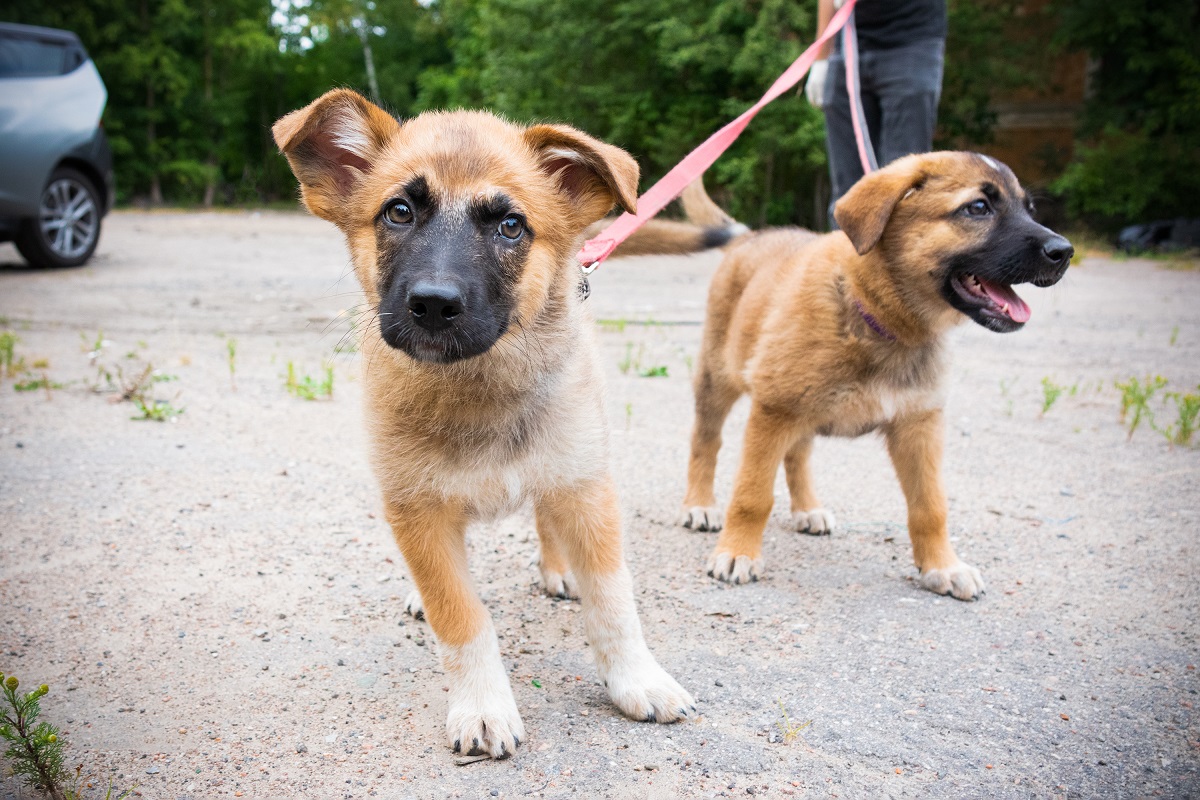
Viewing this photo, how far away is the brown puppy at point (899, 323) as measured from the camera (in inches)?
139

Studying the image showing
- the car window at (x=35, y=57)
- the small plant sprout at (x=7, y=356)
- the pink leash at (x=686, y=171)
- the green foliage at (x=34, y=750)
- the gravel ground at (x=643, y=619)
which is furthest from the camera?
the car window at (x=35, y=57)

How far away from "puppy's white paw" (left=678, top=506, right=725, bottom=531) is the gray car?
957cm

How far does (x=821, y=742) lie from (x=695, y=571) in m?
1.28

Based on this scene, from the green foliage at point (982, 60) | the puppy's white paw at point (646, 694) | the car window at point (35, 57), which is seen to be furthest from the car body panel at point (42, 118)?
the green foliage at point (982, 60)

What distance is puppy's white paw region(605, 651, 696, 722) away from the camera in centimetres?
271

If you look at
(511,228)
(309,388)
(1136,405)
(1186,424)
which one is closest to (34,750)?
(511,228)

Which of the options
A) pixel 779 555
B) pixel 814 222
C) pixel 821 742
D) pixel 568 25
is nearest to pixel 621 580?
pixel 821 742

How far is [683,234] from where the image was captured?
4.14m

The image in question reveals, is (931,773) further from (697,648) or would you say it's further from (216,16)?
(216,16)

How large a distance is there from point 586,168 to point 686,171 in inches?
46.5

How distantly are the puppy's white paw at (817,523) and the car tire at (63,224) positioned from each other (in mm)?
10215

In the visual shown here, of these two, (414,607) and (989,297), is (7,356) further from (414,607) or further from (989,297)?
(989,297)

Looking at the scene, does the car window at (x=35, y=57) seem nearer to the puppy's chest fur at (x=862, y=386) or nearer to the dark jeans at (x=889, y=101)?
the dark jeans at (x=889, y=101)

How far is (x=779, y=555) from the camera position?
4047mm
